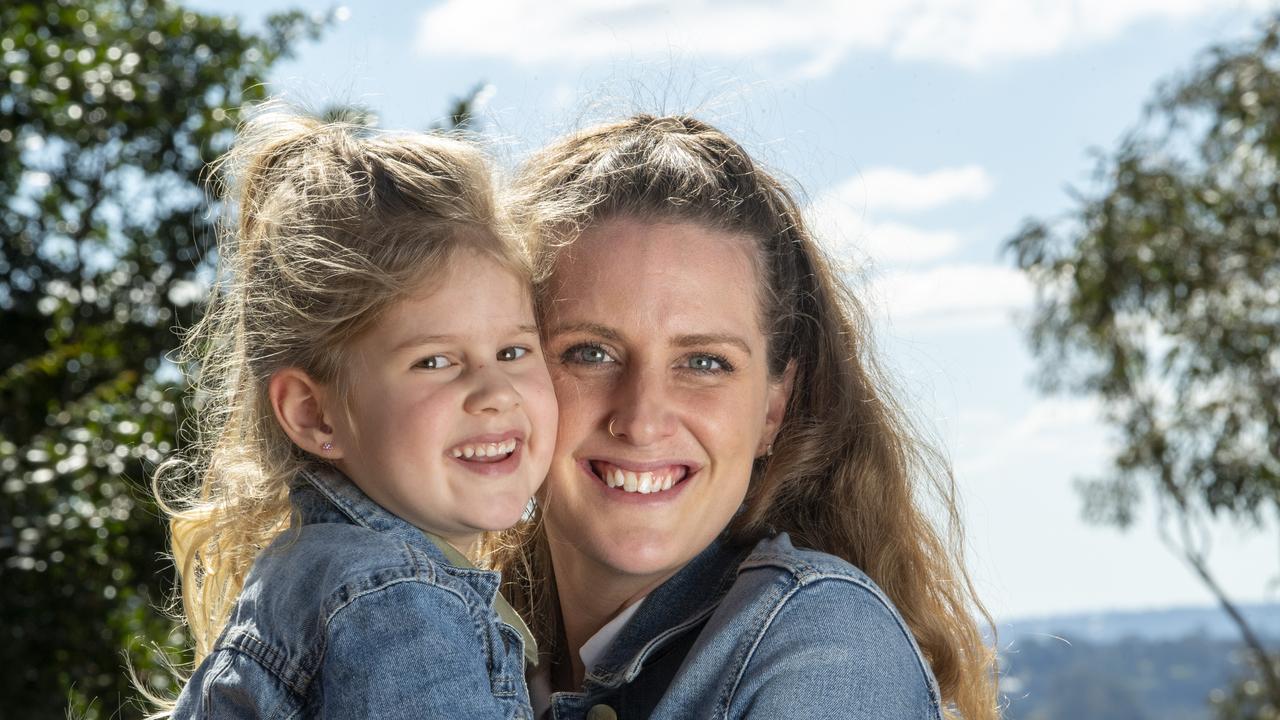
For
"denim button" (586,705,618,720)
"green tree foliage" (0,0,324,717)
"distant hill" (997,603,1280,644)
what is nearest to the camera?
"denim button" (586,705,618,720)

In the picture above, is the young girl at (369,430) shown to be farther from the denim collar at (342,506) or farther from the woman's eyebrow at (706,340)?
the woman's eyebrow at (706,340)

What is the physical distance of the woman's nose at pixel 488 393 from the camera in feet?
5.93

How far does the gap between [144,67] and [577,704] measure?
3710 millimetres

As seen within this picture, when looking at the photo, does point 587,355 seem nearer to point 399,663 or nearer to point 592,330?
point 592,330

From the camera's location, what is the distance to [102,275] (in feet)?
16.4

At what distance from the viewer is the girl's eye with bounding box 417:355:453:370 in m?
1.83

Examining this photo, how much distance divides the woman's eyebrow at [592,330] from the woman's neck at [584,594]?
0.36 meters

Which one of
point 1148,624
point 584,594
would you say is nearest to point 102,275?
point 584,594

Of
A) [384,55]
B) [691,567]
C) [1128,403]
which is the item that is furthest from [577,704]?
[1128,403]

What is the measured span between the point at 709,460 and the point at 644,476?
0.32 ft

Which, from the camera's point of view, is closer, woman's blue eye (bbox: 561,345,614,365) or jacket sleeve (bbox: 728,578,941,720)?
jacket sleeve (bbox: 728,578,941,720)

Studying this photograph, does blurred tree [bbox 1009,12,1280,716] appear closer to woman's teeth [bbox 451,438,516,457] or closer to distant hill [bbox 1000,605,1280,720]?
woman's teeth [bbox 451,438,516,457]

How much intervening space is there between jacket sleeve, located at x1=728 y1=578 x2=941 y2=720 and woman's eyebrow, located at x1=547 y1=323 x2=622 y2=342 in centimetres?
47

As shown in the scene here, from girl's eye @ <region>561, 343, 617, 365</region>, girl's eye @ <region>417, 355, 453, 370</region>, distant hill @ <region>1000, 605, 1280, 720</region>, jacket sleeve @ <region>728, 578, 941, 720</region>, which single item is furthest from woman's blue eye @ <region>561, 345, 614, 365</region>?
distant hill @ <region>1000, 605, 1280, 720</region>
